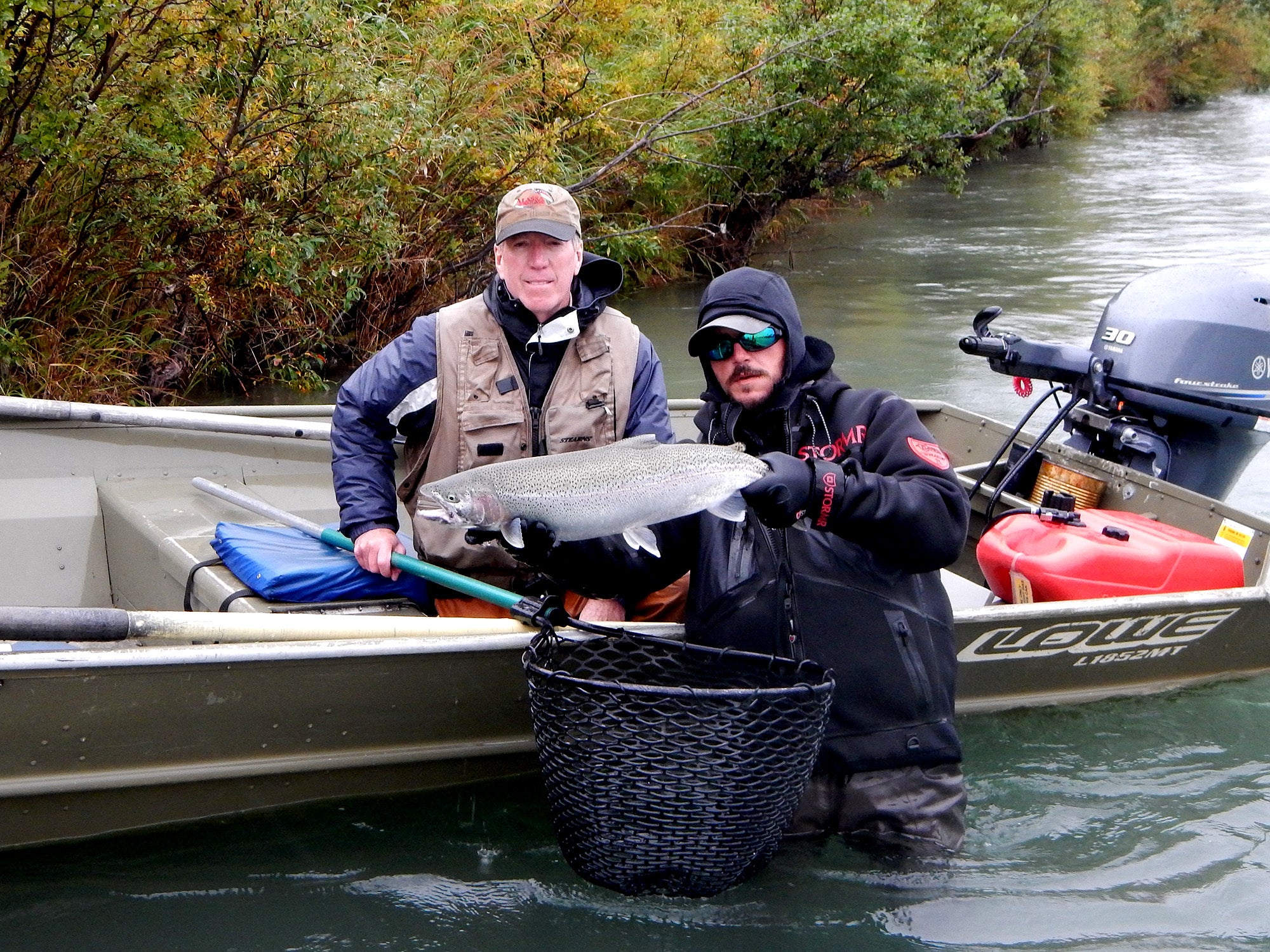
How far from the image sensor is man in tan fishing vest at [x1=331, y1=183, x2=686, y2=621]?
151 inches

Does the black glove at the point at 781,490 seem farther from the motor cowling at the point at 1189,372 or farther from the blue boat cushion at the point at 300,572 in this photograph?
the motor cowling at the point at 1189,372

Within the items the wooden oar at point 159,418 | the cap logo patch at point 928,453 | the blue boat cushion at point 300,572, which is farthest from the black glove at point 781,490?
the wooden oar at point 159,418

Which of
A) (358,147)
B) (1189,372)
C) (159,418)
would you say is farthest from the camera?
(358,147)

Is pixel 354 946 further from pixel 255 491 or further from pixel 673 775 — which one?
pixel 255 491

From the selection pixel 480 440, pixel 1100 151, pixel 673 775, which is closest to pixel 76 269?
pixel 480 440

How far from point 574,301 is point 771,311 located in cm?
97

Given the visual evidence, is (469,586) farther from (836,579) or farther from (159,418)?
(159,418)

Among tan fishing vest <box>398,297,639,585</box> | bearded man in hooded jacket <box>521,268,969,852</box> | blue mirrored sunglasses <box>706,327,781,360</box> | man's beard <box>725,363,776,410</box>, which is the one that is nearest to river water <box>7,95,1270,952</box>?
bearded man in hooded jacket <box>521,268,969,852</box>

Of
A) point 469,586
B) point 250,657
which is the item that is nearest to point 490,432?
point 469,586

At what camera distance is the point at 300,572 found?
3896 mm

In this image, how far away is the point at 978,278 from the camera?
14633 mm

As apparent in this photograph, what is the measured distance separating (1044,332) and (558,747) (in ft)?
32.0

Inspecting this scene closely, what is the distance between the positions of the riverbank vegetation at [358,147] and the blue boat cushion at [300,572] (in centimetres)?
323

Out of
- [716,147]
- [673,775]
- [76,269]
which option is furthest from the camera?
[716,147]
